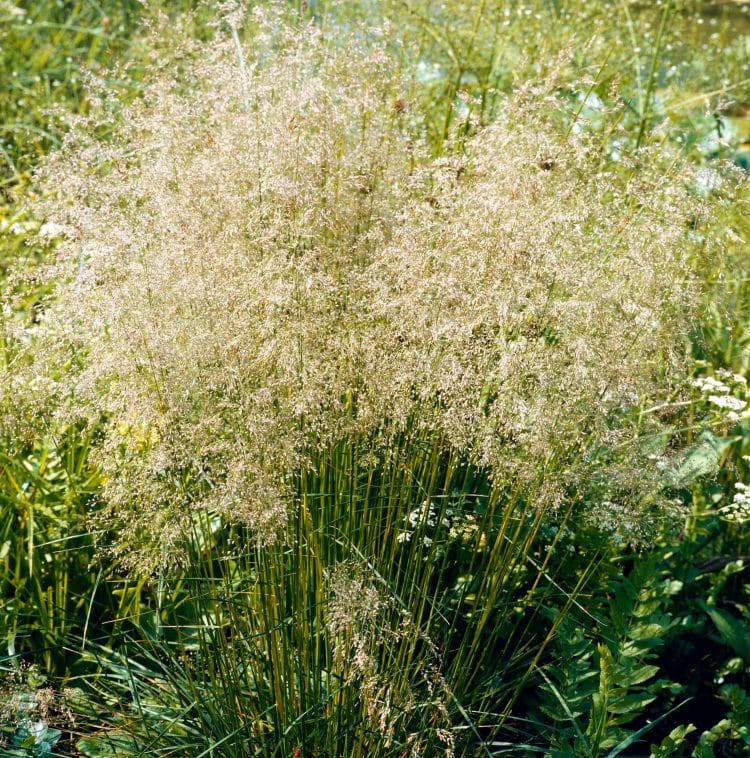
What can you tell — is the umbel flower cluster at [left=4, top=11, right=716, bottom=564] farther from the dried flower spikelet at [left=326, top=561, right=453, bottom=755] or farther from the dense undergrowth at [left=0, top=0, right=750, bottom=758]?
the dried flower spikelet at [left=326, top=561, right=453, bottom=755]

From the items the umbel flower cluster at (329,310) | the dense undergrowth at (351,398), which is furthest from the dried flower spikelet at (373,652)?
the umbel flower cluster at (329,310)

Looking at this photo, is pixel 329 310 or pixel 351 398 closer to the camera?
pixel 329 310

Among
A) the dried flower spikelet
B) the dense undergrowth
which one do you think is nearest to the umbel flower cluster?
Result: the dense undergrowth

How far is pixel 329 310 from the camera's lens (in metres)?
1.96

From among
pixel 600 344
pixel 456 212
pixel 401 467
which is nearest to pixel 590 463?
pixel 600 344

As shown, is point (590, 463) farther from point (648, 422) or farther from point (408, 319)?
point (408, 319)

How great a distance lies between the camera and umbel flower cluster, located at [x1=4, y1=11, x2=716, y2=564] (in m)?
1.78

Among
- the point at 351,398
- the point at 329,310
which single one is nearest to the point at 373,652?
the point at 351,398

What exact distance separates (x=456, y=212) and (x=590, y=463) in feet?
2.01

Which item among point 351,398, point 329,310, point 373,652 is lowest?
point 373,652

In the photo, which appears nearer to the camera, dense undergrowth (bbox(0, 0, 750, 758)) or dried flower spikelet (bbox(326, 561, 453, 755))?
dried flower spikelet (bbox(326, 561, 453, 755))

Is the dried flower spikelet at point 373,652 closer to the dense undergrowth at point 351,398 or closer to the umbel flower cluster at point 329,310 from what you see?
the dense undergrowth at point 351,398

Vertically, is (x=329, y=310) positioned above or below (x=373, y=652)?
above

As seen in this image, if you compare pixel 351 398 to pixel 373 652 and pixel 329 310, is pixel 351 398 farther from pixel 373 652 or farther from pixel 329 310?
pixel 373 652
